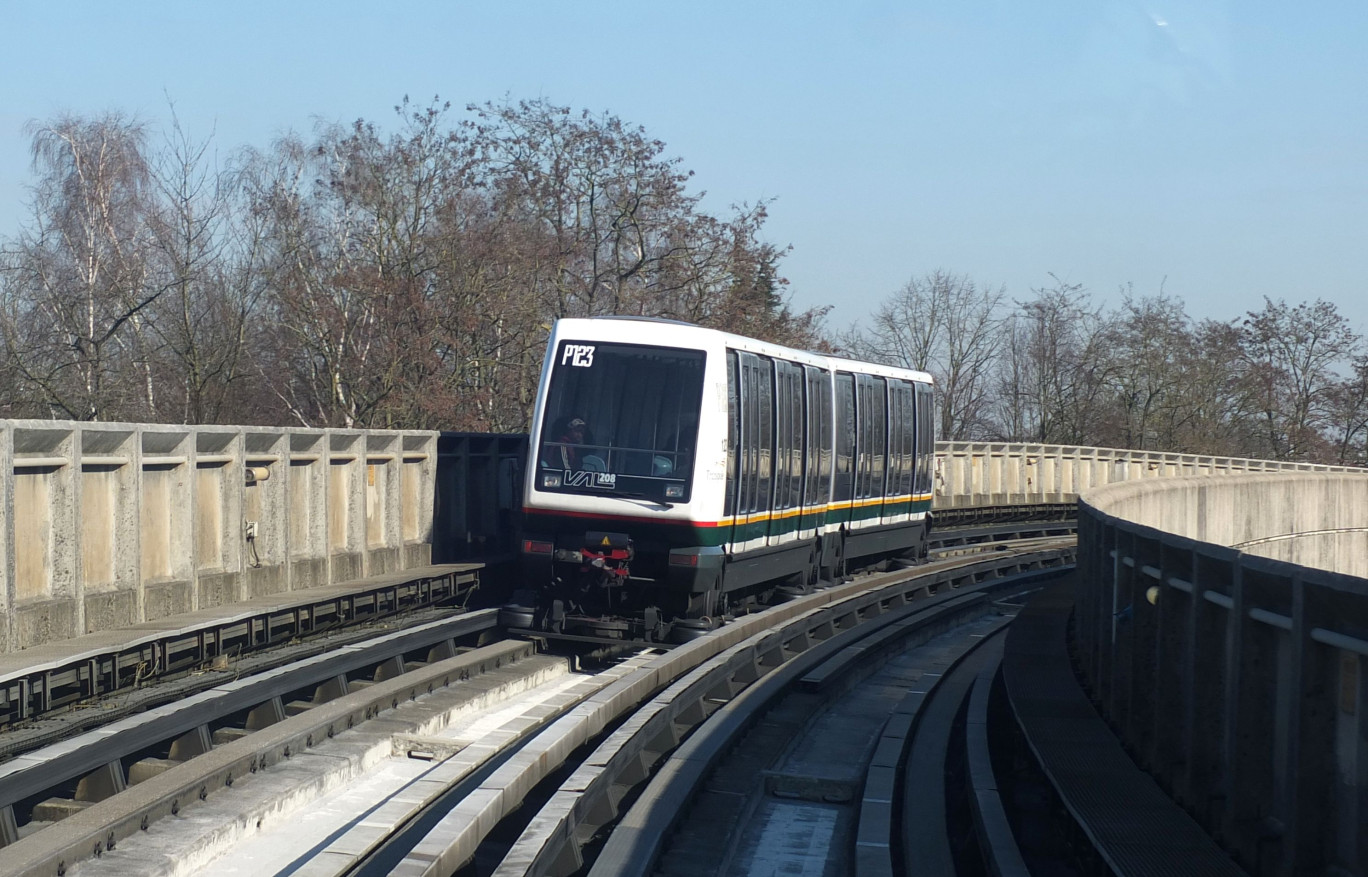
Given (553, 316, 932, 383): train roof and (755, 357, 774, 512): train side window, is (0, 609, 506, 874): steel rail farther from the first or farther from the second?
(755, 357, 774, 512): train side window

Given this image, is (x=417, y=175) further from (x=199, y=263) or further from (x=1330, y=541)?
(x=1330, y=541)

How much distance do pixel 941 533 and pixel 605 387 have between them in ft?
73.7

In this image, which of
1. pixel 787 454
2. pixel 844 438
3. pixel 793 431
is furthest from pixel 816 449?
pixel 844 438

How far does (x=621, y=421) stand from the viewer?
49.6 feet

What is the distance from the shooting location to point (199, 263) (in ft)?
111

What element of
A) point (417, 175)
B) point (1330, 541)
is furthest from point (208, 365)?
point (1330, 541)

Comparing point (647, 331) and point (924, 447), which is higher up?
point (647, 331)

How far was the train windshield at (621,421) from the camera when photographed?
49.1 feet

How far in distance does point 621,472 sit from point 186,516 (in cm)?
433

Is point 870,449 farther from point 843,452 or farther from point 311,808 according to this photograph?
point 311,808

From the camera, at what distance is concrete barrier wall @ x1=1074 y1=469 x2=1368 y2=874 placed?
564 cm

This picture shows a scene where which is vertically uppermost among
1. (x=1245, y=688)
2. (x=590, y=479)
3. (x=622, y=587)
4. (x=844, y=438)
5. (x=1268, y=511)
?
(x=844, y=438)

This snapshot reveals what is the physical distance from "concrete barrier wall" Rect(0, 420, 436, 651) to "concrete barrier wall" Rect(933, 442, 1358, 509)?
26.5 metres

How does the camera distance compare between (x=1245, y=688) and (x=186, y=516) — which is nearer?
(x=1245, y=688)
